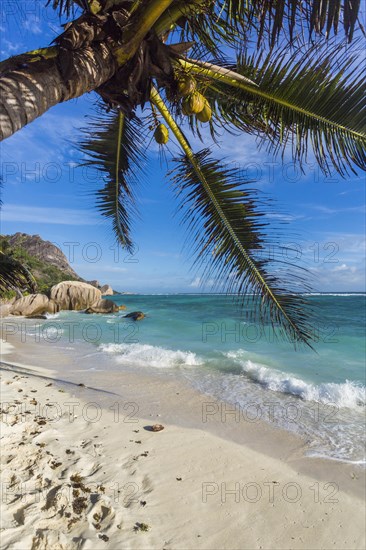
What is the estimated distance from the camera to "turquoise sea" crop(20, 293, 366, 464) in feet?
22.2

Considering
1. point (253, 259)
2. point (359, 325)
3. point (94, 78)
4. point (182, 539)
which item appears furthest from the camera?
point (359, 325)

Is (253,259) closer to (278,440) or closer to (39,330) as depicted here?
(278,440)

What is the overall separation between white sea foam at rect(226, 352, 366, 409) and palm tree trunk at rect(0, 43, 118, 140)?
28.2 feet

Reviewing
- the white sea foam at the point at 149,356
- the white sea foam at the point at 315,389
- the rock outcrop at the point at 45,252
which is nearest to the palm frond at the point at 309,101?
the white sea foam at the point at 315,389

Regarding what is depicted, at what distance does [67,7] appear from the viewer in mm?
3176

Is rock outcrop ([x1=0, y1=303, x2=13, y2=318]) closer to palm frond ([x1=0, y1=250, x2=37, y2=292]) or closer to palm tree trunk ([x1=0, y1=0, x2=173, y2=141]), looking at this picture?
palm frond ([x1=0, y1=250, x2=37, y2=292])

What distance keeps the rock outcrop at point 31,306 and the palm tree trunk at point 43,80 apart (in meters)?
28.9

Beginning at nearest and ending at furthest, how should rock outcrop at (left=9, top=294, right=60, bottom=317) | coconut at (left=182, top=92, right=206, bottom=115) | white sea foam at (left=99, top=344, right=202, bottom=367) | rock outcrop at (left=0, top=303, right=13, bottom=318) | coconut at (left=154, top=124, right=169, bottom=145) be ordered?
coconut at (left=182, top=92, right=206, bottom=115), coconut at (left=154, top=124, right=169, bottom=145), white sea foam at (left=99, top=344, right=202, bottom=367), rock outcrop at (left=0, top=303, right=13, bottom=318), rock outcrop at (left=9, top=294, right=60, bottom=317)

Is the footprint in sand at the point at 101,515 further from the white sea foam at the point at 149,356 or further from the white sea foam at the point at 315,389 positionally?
the white sea foam at the point at 149,356

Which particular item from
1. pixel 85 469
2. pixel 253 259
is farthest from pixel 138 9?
pixel 85 469

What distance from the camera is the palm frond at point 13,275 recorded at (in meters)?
4.47

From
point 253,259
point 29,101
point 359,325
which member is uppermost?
point 29,101

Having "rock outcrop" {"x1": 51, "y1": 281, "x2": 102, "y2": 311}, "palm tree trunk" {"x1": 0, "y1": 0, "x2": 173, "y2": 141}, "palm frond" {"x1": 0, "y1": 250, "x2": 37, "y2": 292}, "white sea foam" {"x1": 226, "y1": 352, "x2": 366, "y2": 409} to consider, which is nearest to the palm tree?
"palm tree trunk" {"x1": 0, "y1": 0, "x2": 173, "y2": 141}

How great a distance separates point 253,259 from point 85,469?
11.3 feet
